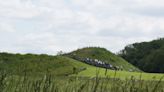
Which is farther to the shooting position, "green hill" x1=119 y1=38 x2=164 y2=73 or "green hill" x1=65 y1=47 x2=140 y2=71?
Answer: "green hill" x1=119 y1=38 x2=164 y2=73

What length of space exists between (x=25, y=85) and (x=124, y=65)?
124 ft

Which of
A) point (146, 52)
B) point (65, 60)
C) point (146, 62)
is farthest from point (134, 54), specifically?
point (65, 60)

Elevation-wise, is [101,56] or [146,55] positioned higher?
[146,55]

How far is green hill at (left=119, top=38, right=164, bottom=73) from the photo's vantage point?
7358 cm

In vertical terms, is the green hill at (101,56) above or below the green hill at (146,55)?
below

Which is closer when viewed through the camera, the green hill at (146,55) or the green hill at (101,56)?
the green hill at (101,56)

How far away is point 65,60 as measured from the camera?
36.4m

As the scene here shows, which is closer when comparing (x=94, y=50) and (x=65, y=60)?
(x=65, y=60)

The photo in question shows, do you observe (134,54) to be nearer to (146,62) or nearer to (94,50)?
(146,62)

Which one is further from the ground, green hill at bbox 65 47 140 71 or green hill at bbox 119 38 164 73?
green hill at bbox 119 38 164 73

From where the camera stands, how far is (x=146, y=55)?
9350 centimetres

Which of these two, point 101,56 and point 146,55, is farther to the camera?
point 146,55

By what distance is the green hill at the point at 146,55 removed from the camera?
73581 millimetres

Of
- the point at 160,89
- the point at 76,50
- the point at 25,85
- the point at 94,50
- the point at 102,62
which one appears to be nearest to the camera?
the point at 160,89
